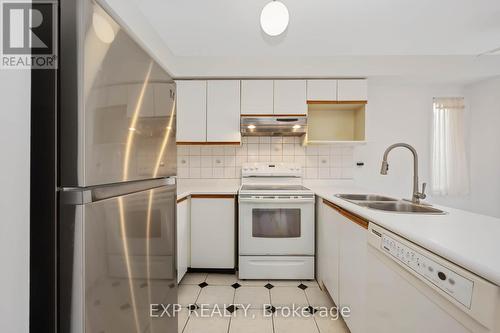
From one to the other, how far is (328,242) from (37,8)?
2.12 m

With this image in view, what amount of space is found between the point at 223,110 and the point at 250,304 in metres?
2.01

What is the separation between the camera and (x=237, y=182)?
9.67 ft

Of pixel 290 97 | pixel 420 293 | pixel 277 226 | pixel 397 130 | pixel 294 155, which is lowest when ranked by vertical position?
pixel 277 226

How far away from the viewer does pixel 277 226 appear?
7.42 feet

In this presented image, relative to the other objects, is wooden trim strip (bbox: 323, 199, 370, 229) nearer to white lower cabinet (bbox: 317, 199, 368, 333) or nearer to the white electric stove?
A: white lower cabinet (bbox: 317, 199, 368, 333)

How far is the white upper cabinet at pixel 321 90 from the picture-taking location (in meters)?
2.58

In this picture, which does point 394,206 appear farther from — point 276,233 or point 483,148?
point 483,148

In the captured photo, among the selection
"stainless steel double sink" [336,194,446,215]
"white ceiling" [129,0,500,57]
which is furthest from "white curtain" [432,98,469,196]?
"stainless steel double sink" [336,194,446,215]

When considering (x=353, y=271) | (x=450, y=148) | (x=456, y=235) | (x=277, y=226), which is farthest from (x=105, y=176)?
(x=450, y=148)

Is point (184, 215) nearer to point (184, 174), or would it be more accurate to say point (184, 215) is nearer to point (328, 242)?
point (184, 174)

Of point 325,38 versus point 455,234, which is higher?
point 325,38

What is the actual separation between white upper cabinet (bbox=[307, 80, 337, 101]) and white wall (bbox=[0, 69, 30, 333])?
2.48 metres

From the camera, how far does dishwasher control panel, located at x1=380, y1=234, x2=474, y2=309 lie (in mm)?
641

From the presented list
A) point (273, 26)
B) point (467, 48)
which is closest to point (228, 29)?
point (273, 26)
